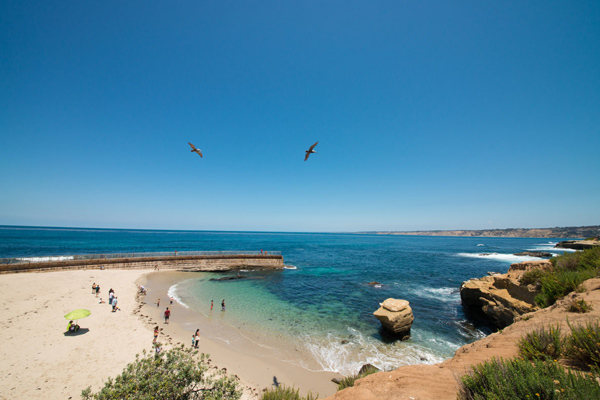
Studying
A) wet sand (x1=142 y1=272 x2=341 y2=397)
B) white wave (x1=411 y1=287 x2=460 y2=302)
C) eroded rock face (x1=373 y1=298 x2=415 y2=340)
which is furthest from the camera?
white wave (x1=411 y1=287 x2=460 y2=302)

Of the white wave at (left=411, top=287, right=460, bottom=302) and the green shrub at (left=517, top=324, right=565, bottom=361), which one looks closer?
the green shrub at (left=517, top=324, right=565, bottom=361)

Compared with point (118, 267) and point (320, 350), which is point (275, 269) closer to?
point (118, 267)

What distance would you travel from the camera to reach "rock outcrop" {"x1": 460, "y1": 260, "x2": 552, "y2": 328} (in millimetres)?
14023

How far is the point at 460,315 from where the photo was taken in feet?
65.7

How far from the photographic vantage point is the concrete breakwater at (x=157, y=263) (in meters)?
29.0

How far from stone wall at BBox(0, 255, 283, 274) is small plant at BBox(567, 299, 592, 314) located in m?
39.9

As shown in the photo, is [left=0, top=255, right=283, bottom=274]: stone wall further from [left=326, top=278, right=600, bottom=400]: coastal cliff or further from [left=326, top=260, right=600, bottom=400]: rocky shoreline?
[left=326, top=278, right=600, bottom=400]: coastal cliff

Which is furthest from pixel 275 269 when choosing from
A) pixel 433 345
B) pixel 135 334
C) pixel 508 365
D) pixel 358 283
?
pixel 508 365

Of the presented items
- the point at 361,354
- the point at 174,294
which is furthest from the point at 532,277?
the point at 174,294

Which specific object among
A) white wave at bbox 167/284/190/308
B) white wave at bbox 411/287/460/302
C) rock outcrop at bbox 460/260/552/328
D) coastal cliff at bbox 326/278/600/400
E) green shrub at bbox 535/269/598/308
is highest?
green shrub at bbox 535/269/598/308

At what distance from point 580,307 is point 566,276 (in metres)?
4.15

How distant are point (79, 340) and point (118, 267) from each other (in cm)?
2581

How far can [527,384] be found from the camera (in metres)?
3.66

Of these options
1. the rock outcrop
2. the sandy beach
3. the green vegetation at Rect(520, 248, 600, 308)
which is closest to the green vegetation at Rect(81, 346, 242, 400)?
the sandy beach
